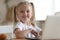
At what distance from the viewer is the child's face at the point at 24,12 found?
2.84 feet

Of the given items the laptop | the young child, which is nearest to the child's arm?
the young child

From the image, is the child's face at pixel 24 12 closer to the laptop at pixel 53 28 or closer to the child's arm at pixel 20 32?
the child's arm at pixel 20 32

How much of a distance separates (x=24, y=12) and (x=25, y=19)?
41mm

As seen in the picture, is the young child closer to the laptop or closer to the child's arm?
the child's arm

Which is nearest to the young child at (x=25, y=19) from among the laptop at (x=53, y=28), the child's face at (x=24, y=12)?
the child's face at (x=24, y=12)

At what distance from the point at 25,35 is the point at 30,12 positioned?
0.15 m

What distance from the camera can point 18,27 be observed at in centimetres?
85

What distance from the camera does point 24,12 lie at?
866 mm

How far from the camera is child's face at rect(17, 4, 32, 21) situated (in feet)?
2.84

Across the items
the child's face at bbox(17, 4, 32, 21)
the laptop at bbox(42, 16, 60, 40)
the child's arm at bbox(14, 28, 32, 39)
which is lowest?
the child's arm at bbox(14, 28, 32, 39)

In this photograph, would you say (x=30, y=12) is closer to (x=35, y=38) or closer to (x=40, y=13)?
(x=40, y=13)

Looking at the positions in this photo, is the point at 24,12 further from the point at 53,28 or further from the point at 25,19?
the point at 53,28

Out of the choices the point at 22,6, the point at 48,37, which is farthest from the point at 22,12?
the point at 48,37

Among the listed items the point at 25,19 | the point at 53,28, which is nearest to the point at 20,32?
the point at 25,19
